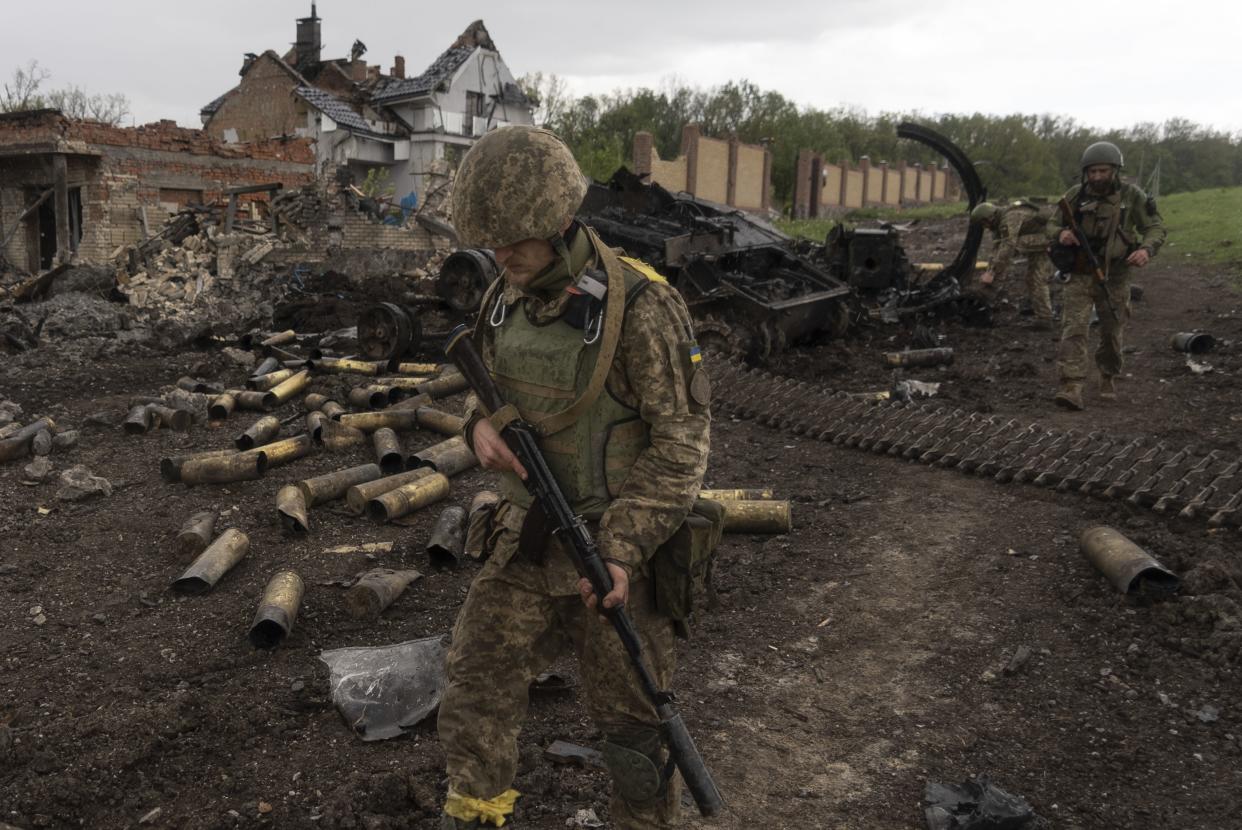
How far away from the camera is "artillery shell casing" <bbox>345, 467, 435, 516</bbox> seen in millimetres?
5914

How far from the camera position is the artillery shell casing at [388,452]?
6.71 metres

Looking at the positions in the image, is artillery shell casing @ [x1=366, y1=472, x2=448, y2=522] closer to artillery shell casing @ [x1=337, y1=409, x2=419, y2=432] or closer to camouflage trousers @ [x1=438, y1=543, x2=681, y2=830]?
artillery shell casing @ [x1=337, y1=409, x2=419, y2=432]

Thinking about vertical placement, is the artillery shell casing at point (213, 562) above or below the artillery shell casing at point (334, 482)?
below

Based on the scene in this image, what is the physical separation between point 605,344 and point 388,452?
4690 millimetres

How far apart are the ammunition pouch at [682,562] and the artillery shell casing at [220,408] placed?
692 centimetres

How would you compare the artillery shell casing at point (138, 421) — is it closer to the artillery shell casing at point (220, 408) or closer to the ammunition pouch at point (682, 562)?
the artillery shell casing at point (220, 408)

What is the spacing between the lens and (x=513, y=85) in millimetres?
45031

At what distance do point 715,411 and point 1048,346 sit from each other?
5677 millimetres

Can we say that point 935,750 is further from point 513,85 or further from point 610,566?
point 513,85

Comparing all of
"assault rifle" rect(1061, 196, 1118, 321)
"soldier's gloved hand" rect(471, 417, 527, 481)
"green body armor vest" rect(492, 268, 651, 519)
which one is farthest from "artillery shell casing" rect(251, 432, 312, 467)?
"assault rifle" rect(1061, 196, 1118, 321)

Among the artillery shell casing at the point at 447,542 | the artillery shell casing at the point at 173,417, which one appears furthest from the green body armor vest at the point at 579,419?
the artillery shell casing at the point at 173,417

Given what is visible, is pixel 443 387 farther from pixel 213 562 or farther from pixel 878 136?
pixel 878 136

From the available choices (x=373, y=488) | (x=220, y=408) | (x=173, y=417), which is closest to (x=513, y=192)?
(x=373, y=488)

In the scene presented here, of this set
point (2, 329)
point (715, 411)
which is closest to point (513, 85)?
point (2, 329)
